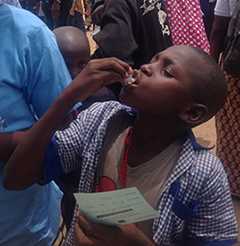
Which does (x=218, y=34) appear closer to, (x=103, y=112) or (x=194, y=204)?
(x=103, y=112)

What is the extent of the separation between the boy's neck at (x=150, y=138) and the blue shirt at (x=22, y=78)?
0.28 meters

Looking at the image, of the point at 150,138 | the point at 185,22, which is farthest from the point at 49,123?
the point at 185,22

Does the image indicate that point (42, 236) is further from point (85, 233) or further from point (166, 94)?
point (166, 94)

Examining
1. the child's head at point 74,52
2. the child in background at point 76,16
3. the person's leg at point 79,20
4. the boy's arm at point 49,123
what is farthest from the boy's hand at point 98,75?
the person's leg at point 79,20

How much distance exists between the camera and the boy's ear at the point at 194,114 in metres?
1.34

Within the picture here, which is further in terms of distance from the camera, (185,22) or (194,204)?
(185,22)

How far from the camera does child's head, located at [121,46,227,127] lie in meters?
1.29

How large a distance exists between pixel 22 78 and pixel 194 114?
466 mm

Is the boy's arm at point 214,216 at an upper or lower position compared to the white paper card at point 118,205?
lower

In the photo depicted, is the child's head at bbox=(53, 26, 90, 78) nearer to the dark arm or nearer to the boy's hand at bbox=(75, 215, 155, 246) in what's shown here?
the dark arm

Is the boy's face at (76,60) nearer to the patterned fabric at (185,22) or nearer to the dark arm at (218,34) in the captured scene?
the patterned fabric at (185,22)

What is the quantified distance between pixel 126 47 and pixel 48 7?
3.17 metres

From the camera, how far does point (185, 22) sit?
261 centimetres

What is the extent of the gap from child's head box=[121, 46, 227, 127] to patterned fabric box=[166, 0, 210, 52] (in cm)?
124
